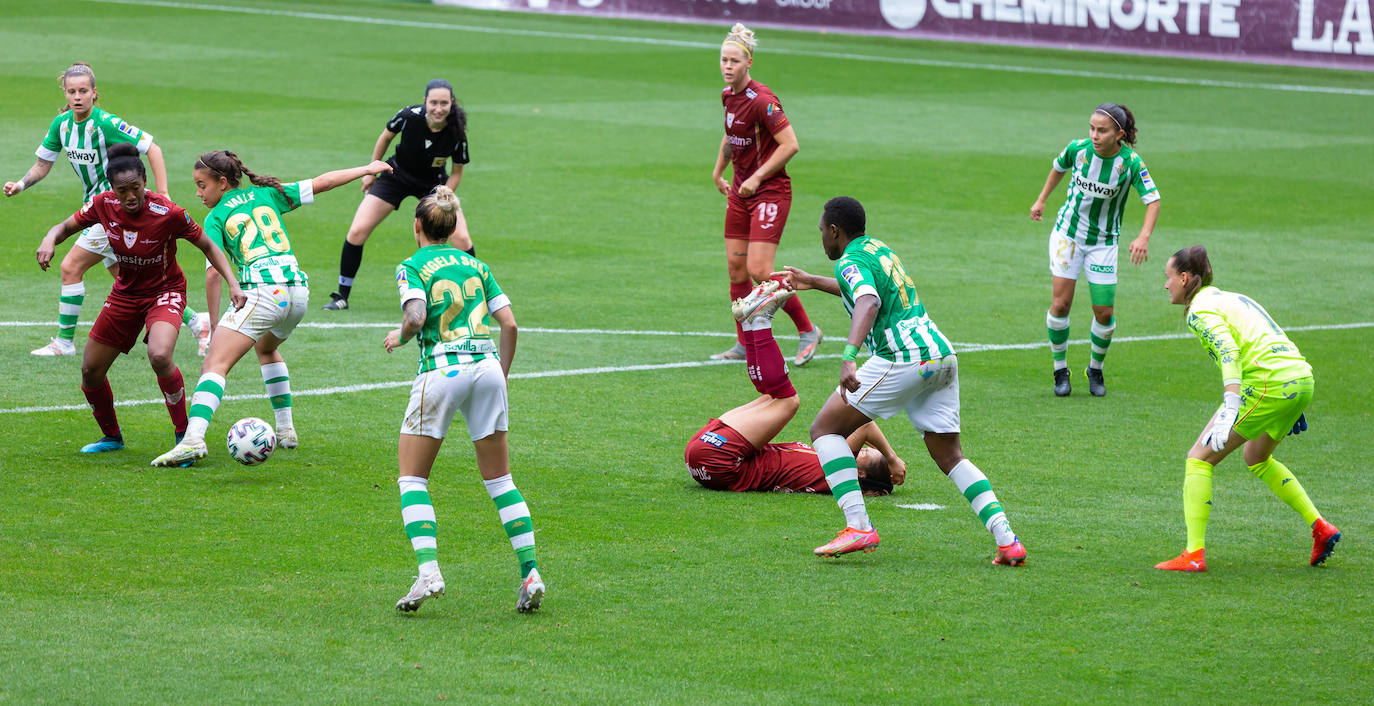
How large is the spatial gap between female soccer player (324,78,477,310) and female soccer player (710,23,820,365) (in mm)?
2769

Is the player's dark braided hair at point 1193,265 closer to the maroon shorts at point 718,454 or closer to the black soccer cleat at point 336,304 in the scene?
the maroon shorts at point 718,454

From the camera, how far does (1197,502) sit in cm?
794

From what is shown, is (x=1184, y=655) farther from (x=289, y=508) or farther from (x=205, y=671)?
(x=289, y=508)

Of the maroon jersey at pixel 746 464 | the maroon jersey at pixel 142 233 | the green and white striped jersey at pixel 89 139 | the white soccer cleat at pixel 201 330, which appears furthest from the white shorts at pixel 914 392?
the green and white striped jersey at pixel 89 139

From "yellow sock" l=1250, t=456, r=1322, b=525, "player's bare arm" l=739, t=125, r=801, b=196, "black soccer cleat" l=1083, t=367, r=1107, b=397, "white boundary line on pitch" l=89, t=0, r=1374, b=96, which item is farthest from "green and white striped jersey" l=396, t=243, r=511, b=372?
"white boundary line on pitch" l=89, t=0, r=1374, b=96

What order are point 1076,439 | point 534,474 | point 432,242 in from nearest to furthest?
1. point 432,242
2. point 534,474
3. point 1076,439

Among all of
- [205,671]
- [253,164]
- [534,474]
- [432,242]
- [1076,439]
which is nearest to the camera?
[205,671]

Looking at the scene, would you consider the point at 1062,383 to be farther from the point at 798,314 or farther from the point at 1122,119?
the point at 798,314

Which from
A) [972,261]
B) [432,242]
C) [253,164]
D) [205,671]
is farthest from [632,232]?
[205,671]

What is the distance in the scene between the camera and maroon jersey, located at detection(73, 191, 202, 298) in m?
9.43

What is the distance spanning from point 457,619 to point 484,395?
3.35ft

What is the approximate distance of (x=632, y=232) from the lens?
1834cm

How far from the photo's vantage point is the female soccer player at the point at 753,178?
12797 millimetres

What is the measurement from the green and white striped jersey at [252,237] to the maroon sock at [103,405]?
42.9 inches
